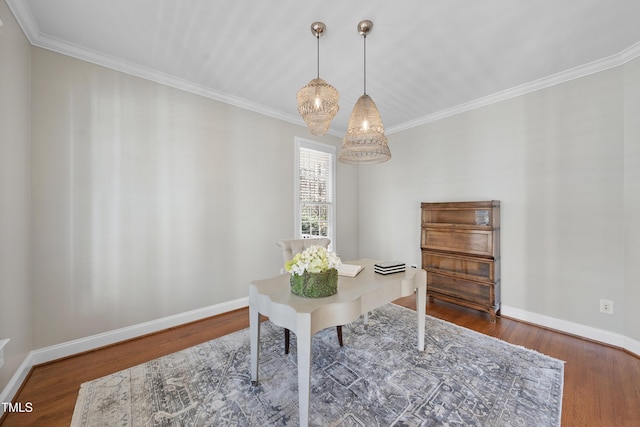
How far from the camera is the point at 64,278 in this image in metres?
2.14

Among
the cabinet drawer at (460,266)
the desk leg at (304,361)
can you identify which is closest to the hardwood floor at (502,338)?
the cabinet drawer at (460,266)

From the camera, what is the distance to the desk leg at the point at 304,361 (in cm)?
132

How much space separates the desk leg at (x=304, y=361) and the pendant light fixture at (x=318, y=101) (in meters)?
1.41

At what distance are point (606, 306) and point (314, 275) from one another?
298cm

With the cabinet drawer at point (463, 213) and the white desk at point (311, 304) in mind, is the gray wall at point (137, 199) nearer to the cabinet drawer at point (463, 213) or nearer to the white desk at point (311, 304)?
the white desk at point (311, 304)

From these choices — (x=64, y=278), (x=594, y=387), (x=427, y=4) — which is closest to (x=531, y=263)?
(x=594, y=387)

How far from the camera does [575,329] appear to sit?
2.54 metres

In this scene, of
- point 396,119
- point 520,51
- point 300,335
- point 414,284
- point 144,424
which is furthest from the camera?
point 396,119

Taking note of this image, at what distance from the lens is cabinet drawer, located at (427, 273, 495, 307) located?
2885 millimetres

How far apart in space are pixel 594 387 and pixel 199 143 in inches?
163

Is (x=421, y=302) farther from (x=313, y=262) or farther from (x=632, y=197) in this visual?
(x=632, y=197)

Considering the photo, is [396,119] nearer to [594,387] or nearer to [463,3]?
[463,3]

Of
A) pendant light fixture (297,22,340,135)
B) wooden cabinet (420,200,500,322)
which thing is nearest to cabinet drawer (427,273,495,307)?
wooden cabinet (420,200,500,322)

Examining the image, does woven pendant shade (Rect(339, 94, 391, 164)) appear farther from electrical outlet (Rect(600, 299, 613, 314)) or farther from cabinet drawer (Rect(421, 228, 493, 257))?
electrical outlet (Rect(600, 299, 613, 314))
